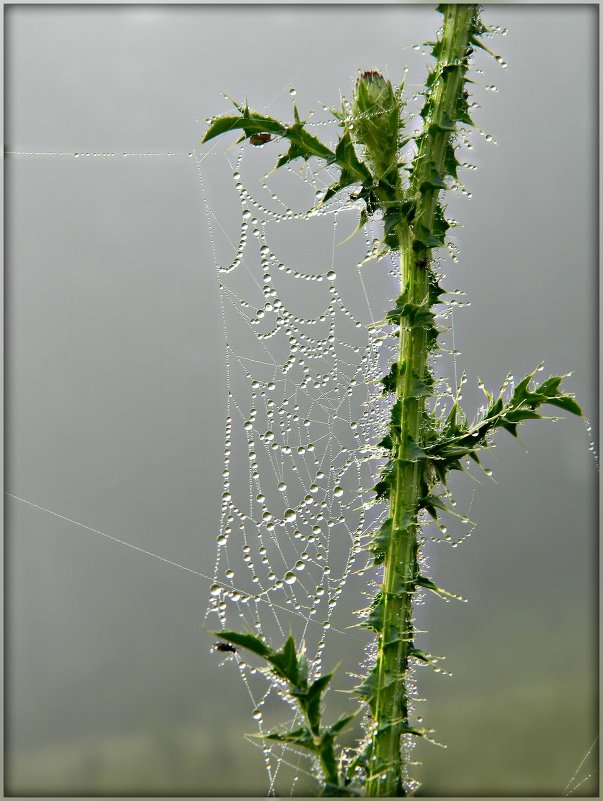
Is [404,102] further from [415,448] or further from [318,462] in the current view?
[318,462]

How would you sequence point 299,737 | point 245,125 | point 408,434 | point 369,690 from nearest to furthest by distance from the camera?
point 299,737 → point 369,690 → point 408,434 → point 245,125

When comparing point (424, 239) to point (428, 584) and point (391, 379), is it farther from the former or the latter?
point (428, 584)

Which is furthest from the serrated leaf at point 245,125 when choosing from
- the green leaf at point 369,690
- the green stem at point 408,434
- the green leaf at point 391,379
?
the green leaf at point 369,690

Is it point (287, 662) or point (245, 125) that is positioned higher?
point (245, 125)

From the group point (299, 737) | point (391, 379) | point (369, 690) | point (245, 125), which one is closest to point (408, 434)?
point (391, 379)

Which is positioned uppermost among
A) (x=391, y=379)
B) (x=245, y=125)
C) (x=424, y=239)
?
(x=245, y=125)

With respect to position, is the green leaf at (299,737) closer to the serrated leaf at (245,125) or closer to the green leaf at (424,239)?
the green leaf at (424,239)

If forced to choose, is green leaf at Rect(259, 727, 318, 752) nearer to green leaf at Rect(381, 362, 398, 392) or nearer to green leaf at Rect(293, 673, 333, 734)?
green leaf at Rect(293, 673, 333, 734)

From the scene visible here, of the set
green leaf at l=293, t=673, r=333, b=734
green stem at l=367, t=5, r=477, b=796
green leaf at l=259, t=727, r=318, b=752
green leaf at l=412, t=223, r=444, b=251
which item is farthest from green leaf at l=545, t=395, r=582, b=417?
green leaf at l=259, t=727, r=318, b=752

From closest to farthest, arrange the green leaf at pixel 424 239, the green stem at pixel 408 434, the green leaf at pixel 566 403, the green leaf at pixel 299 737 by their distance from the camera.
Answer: the green leaf at pixel 299 737 → the green stem at pixel 408 434 → the green leaf at pixel 424 239 → the green leaf at pixel 566 403
